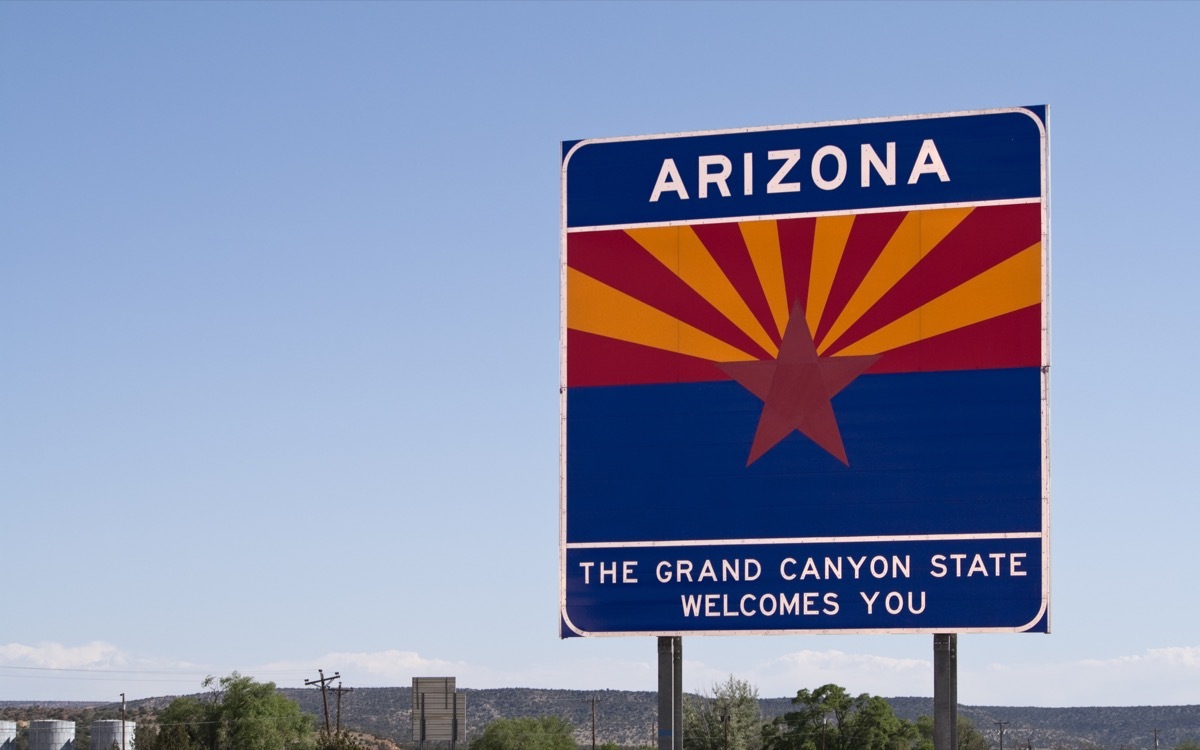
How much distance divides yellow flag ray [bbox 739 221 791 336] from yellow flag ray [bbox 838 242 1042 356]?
29.9 inches

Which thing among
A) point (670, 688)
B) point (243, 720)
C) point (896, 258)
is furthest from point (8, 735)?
point (896, 258)

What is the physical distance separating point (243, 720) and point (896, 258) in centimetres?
9852

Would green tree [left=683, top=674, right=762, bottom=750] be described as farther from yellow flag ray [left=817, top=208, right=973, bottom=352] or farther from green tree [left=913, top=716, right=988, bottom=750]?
yellow flag ray [left=817, top=208, right=973, bottom=352]

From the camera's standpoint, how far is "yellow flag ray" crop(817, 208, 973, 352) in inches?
689

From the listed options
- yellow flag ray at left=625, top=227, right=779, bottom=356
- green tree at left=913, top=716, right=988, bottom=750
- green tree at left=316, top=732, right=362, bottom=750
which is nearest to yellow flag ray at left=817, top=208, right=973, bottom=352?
yellow flag ray at left=625, top=227, right=779, bottom=356

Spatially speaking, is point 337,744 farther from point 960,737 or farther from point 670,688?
point 960,737

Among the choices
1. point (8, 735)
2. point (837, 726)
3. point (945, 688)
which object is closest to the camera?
point (945, 688)

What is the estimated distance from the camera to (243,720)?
362ft

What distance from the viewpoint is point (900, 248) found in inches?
692

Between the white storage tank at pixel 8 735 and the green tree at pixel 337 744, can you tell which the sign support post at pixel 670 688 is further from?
the white storage tank at pixel 8 735

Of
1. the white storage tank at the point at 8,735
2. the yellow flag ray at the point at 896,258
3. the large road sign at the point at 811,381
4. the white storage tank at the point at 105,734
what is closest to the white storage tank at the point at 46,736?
the white storage tank at the point at 105,734

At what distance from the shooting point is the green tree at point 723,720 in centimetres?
8575

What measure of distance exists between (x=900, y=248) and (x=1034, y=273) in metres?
1.31

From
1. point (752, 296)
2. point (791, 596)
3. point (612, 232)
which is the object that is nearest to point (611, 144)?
point (612, 232)
